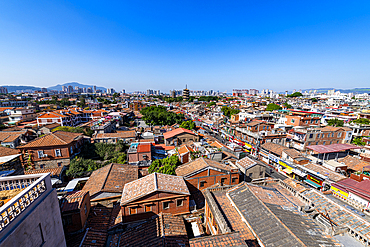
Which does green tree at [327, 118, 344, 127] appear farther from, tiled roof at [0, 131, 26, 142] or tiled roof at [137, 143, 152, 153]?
tiled roof at [0, 131, 26, 142]

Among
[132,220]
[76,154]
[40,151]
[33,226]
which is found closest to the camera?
[33,226]

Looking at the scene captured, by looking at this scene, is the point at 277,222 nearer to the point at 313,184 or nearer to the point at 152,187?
the point at 152,187

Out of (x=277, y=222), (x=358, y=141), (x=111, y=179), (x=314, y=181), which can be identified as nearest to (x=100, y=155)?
(x=111, y=179)

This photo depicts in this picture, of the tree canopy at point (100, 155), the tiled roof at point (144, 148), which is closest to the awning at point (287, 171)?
the tiled roof at point (144, 148)

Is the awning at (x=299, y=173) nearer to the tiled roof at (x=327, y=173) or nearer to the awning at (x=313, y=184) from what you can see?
the awning at (x=313, y=184)

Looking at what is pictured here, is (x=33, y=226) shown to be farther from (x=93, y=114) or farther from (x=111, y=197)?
(x=93, y=114)

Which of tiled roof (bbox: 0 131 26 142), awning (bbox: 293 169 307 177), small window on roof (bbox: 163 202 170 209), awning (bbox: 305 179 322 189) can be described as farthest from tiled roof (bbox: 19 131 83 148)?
awning (bbox: 305 179 322 189)

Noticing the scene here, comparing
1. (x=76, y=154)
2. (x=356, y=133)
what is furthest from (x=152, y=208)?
(x=356, y=133)
